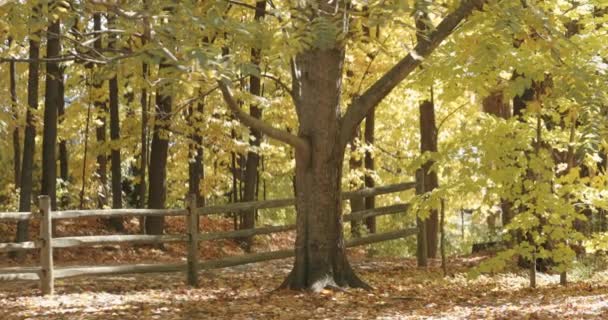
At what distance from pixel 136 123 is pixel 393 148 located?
27.4 feet

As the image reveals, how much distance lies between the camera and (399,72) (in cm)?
928

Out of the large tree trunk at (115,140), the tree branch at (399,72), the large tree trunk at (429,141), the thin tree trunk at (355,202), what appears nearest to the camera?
the tree branch at (399,72)

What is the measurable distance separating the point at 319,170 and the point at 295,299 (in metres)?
1.75

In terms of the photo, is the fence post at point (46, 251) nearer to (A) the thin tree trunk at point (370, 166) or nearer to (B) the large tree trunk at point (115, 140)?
(B) the large tree trunk at point (115, 140)

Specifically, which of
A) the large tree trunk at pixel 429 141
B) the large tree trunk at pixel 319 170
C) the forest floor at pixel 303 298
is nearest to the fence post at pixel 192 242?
the forest floor at pixel 303 298

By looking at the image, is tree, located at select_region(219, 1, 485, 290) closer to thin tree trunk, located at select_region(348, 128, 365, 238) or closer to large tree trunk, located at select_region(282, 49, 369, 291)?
large tree trunk, located at select_region(282, 49, 369, 291)

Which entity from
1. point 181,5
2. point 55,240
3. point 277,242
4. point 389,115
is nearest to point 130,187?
point 277,242

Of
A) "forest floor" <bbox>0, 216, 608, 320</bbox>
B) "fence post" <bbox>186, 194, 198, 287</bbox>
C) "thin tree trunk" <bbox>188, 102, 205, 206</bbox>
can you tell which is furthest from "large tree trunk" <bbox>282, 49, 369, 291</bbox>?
"thin tree trunk" <bbox>188, 102, 205, 206</bbox>

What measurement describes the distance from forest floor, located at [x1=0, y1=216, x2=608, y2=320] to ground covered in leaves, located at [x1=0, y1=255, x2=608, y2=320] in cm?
1

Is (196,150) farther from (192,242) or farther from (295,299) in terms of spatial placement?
(295,299)

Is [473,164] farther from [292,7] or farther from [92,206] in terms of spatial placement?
[92,206]

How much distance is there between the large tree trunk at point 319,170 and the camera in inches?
372

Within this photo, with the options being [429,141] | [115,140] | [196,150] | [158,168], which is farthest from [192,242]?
[196,150]

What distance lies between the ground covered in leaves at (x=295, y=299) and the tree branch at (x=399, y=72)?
2.31 metres
